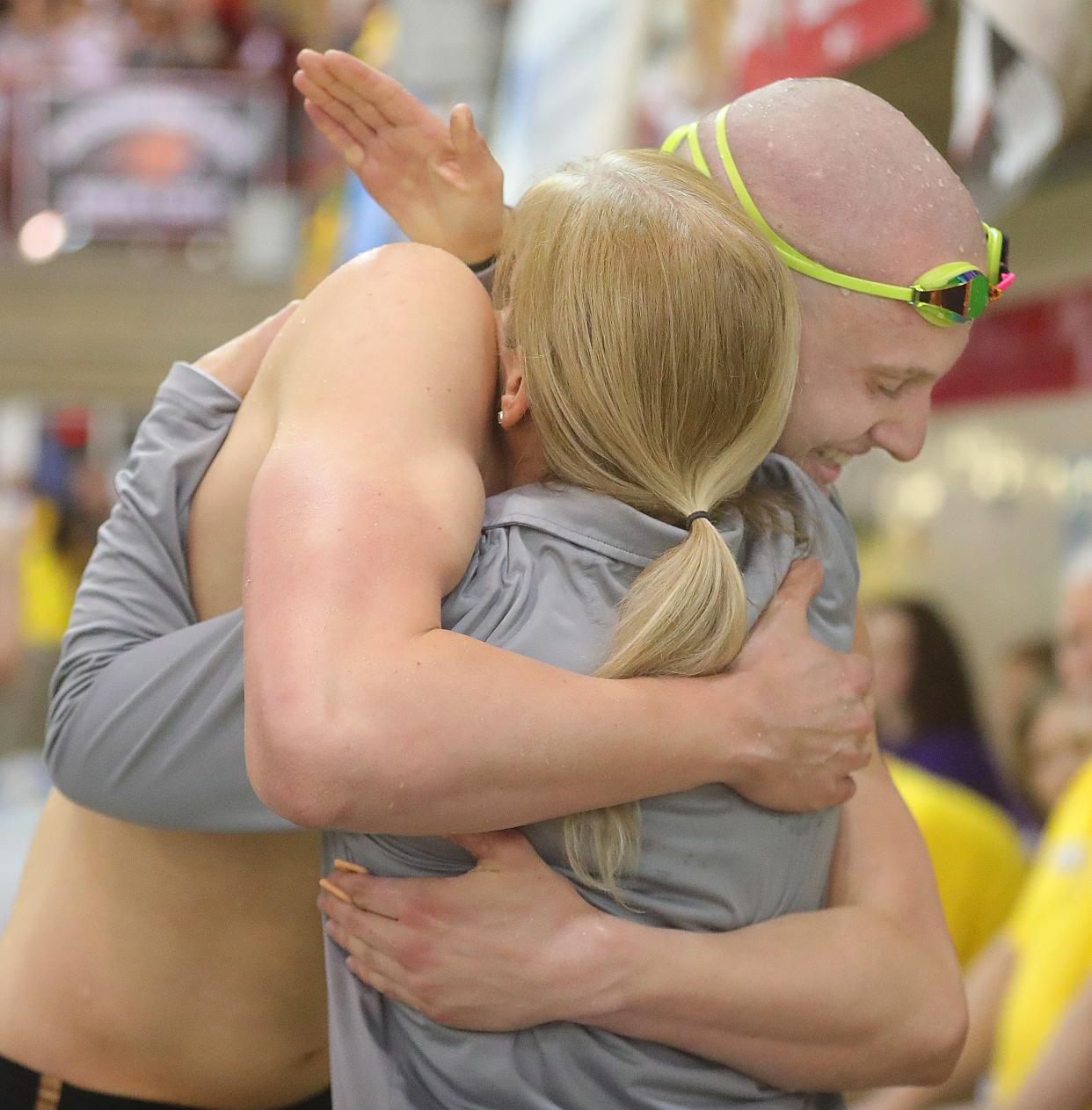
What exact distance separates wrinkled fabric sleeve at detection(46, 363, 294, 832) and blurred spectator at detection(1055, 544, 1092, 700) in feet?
8.44

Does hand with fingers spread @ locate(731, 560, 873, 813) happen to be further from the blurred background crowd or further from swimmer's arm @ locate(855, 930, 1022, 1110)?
swimmer's arm @ locate(855, 930, 1022, 1110)

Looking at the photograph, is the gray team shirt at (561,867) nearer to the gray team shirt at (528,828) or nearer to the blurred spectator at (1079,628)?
the gray team shirt at (528,828)

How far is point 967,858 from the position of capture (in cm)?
361

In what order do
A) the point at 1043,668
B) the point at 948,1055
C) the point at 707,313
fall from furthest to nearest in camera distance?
the point at 1043,668, the point at 948,1055, the point at 707,313

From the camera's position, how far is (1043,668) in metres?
4.77

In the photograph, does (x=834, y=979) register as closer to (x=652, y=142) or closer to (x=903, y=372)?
(x=903, y=372)

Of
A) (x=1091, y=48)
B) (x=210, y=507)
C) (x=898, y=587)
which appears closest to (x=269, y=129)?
(x=898, y=587)

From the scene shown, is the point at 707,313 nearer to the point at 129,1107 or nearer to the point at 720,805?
the point at 720,805

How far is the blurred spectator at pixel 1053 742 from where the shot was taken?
11.8 ft

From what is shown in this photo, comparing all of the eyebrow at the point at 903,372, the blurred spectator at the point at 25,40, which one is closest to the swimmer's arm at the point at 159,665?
the eyebrow at the point at 903,372

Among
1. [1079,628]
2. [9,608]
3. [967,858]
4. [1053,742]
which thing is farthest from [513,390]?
[1053,742]

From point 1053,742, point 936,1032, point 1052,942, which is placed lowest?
point 1052,942

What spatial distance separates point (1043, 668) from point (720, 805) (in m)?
3.84

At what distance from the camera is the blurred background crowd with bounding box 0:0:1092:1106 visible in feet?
10.8
